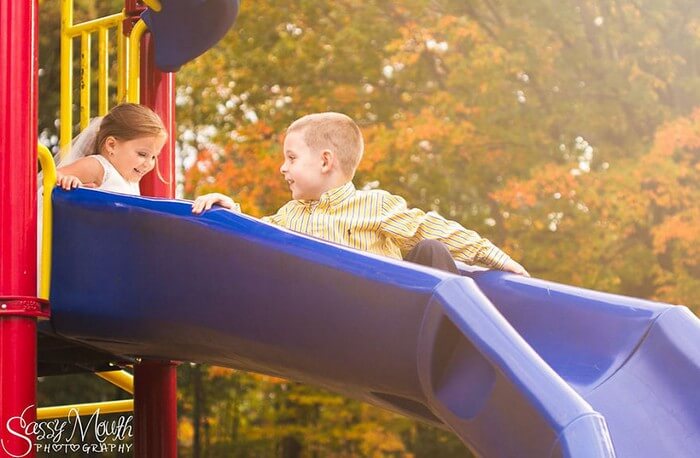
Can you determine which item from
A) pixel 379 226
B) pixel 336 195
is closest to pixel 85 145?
pixel 336 195

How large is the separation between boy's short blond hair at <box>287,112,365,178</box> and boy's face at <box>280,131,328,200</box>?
0.07ft

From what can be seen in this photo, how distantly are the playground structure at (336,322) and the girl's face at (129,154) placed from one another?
1.67ft

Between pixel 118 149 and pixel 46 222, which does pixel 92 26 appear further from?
pixel 46 222

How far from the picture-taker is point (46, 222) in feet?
10.1

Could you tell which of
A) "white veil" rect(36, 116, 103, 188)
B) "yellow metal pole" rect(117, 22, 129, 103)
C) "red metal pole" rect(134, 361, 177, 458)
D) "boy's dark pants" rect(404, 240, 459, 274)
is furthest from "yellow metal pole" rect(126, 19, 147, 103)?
"boy's dark pants" rect(404, 240, 459, 274)

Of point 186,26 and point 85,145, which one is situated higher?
point 186,26

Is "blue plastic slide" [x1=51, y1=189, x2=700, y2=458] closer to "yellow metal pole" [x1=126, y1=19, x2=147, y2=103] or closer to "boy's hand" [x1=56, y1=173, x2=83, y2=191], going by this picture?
"boy's hand" [x1=56, y1=173, x2=83, y2=191]

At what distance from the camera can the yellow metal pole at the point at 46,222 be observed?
10.0 feet

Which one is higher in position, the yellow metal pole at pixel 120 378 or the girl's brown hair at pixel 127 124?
the girl's brown hair at pixel 127 124

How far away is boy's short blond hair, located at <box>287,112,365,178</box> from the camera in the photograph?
322 cm

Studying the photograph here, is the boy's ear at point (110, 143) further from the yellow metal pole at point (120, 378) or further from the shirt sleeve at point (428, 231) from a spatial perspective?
the yellow metal pole at point (120, 378)

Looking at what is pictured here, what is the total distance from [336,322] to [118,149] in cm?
138

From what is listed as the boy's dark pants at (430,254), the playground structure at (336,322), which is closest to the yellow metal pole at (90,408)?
the playground structure at (336,322)

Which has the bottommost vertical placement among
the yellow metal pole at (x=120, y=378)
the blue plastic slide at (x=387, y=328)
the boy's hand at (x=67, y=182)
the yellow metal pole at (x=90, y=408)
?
the yellow metal pole at (x=90, y=408)
